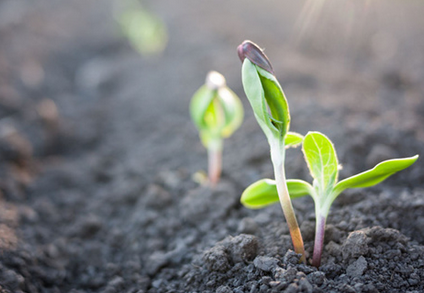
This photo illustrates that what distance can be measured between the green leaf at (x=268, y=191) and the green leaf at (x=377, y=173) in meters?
0.13

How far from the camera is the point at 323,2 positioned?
17.0 ft

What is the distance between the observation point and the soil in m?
1.59

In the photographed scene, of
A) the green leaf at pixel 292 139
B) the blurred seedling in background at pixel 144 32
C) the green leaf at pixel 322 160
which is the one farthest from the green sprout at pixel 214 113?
the blurred seedling in background at pixel 144 32

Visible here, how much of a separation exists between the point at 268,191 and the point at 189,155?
155 cm

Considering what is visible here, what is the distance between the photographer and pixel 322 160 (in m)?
1.39

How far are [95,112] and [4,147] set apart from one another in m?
1.18

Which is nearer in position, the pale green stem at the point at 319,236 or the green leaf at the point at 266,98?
the green leaf at the point at 266,98

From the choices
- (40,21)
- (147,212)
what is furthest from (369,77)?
(40,21)

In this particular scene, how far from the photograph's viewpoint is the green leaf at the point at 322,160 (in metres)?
1.36

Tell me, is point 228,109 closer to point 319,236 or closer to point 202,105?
point 202,105

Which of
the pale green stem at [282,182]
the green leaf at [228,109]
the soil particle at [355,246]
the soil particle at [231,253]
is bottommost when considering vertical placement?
the soil particle at [355,246]

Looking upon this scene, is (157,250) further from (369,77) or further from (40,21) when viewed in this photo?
(40,21)

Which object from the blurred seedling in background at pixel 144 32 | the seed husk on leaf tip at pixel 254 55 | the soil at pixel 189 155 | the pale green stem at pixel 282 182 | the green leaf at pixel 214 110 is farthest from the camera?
the blurred seedling in background at pixel 144 32

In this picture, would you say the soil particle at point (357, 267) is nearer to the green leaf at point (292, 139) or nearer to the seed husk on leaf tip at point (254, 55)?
the green leaf at point (292, 139)
